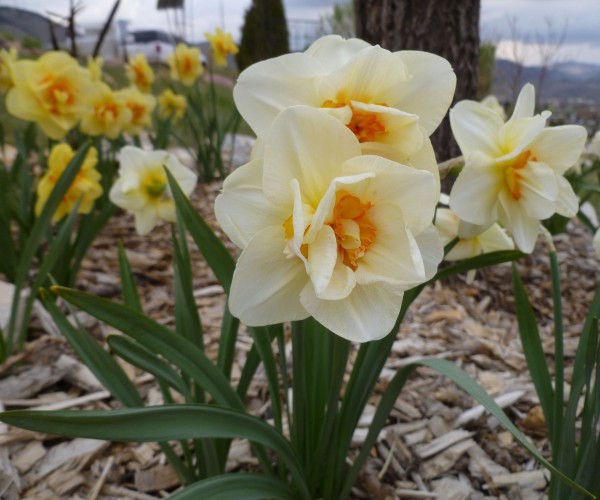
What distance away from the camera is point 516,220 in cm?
93

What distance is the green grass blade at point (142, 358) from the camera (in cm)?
92

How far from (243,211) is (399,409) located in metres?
1.14

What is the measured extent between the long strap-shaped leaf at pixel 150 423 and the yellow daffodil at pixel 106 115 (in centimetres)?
200

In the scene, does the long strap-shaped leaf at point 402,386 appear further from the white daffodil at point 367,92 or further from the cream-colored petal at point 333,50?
the cream-colored petal at point 333,50

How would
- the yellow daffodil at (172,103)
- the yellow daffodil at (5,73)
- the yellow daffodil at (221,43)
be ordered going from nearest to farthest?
the yellow daffodil at (5,73), the yellow daffodil at (172,103), the yellow daffodil at (221,43)

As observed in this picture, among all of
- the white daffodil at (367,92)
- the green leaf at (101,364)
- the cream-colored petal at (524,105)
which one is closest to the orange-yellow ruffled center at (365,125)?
the white daffodil at (367,92)

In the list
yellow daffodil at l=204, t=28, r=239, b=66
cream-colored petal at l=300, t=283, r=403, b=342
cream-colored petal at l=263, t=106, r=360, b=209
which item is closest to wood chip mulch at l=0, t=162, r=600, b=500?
cream-colored petal at l=300, t=283, r=403, b=342

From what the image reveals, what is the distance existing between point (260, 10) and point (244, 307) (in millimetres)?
11611

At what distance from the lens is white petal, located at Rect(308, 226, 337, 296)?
0.59 meters

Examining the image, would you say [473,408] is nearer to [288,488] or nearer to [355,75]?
[288,488]

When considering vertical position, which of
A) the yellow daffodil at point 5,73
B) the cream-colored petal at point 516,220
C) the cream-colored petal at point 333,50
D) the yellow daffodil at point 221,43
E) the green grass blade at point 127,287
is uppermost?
the yellow daffodil at point 221,43

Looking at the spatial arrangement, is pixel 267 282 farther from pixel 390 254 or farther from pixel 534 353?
pixel 534 353

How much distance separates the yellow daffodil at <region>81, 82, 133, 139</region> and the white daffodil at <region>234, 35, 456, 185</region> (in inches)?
78.3

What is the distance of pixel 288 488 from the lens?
3.54ft
